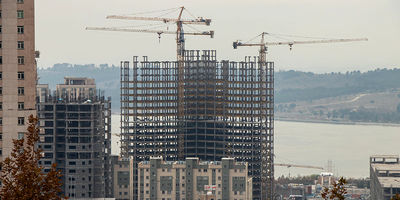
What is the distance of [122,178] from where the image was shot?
70.8m

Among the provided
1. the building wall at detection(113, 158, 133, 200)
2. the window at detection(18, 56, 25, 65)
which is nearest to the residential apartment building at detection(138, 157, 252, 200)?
the building wall at detection(113, 158, 133, 200)

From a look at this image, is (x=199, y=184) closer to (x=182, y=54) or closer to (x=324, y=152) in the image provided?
A: (x=182, y=54)

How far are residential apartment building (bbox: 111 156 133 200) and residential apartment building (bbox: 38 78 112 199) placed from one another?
3.84 m

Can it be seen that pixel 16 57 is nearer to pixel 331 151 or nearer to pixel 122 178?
pixel 122 178

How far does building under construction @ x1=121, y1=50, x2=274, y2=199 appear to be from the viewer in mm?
84438

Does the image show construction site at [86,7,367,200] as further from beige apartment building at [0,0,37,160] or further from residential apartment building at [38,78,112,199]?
beige apartment building at [0,0,37,160]

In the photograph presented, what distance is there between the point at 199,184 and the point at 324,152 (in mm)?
94524

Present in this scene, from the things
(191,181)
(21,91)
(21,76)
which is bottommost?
(191,181)

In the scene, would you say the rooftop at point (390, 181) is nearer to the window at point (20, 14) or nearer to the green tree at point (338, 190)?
the window at point (20, 14)

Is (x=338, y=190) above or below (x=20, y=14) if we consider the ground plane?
below

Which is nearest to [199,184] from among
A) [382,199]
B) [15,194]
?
[382,199]

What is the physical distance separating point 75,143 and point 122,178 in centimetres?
686

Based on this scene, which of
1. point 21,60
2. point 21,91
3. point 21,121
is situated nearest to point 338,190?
point 21,121

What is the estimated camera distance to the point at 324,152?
524ft
